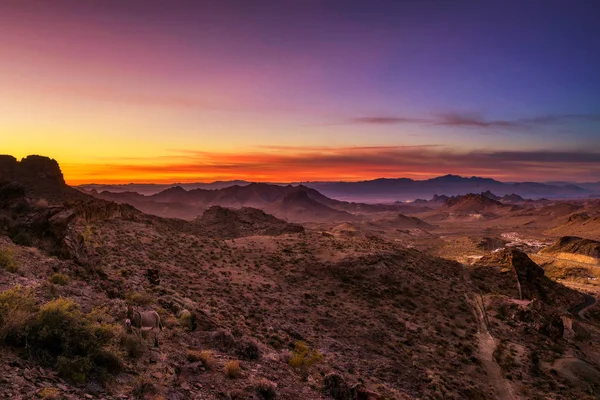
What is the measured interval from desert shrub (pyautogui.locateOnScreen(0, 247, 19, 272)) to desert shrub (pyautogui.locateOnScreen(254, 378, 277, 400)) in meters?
9.64

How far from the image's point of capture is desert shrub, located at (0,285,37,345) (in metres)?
8.31

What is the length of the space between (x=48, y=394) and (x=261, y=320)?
15.1 metres

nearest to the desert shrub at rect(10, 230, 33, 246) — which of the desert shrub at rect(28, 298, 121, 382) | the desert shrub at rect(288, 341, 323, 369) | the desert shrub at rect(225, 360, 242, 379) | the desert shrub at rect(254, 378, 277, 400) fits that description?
the desert shrub at rect(28, 298, 121, 382)

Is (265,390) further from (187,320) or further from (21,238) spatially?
(21,238)

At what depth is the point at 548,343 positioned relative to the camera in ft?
102

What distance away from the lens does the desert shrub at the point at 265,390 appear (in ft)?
36.0

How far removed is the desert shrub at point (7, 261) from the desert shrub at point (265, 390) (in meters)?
9.64

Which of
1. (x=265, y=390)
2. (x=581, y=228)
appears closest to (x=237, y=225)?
(x=265, y=390)

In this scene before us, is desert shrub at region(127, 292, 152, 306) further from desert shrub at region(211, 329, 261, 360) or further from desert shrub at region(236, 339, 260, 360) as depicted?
desert shrub at region(236, 339, 260, 360)

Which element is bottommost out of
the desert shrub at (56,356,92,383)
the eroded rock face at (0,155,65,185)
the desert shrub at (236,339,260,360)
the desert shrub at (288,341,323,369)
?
the desert shrub at (288,341,323,369)

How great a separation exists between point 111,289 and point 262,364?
7285 mm

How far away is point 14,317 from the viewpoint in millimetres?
8531

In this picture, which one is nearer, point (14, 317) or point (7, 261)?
point (14, 317)

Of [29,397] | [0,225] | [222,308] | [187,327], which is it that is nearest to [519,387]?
[222,308]
